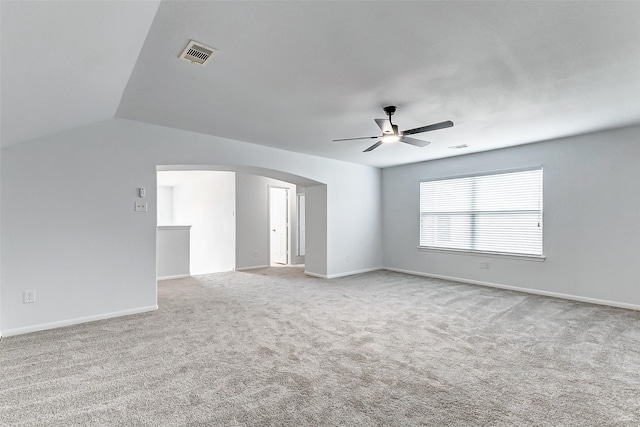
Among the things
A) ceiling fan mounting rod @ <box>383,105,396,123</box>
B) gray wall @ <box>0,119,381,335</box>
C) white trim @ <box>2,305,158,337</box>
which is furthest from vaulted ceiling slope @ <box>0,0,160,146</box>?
ceiling fan mounting rod @ <box>383,105,396,123</box>

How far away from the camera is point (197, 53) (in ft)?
7.41

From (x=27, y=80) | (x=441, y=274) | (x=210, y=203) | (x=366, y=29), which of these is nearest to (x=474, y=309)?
(x=441, y=274)

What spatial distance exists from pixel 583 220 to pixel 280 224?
21.4ft

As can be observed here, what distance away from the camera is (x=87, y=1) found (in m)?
1.49

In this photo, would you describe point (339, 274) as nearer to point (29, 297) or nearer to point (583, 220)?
point (583, 220)

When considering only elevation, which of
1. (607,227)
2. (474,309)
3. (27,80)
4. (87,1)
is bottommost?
(474,309)

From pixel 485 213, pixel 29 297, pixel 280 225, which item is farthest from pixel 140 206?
pixel 485 213

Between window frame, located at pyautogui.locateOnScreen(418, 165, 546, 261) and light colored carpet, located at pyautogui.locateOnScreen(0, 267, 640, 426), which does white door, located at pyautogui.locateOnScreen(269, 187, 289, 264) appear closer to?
window frame, located at pyautogui.locateOnScreen(418, 165, 546, 261)

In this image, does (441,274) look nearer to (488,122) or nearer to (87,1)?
(488,122)

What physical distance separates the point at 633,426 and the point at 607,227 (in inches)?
134

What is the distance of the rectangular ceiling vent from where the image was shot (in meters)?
2.16

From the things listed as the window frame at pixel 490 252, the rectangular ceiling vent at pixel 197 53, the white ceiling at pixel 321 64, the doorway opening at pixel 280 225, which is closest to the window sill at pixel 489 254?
the window frame at pixel 490 252

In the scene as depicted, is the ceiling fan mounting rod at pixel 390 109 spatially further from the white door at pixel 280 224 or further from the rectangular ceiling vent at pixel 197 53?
the white door at pixel 280 224

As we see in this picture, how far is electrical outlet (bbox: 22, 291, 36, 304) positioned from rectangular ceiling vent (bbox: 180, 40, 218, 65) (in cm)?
300
